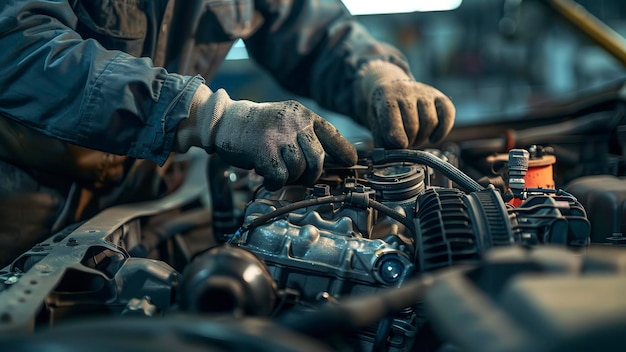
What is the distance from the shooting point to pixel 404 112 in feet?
6.47

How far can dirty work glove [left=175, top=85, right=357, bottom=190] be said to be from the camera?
5.03 ft

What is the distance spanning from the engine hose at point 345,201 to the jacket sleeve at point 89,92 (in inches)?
12.0

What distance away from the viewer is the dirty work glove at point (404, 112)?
194 centimetres

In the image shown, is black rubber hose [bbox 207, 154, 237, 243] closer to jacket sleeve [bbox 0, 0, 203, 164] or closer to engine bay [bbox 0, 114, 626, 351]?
engine bay [bbox 0, 114, 626, 351]

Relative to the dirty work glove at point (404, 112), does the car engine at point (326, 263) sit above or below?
below

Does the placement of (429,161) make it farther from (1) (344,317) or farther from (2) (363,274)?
(1) (344,317)

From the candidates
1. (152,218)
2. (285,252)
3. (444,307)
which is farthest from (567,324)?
(152,218)

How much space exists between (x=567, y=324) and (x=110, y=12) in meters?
1.69

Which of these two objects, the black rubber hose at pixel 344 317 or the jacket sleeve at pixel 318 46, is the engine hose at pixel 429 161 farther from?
the black rubber hose at pixel 344 317

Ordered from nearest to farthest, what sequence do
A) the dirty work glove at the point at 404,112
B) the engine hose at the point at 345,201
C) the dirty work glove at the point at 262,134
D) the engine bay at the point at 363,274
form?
the engine bay at the point at 363,274
the engine hose at the point at 345,201
the dirty work glove at the point at 262,134
the dirty work glove at the point at 404,112

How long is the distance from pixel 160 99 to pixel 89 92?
0.54ft

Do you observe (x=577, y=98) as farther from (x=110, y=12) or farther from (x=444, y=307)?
(x=444, y=307)

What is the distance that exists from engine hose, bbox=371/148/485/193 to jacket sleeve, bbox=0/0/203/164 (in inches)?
20.9

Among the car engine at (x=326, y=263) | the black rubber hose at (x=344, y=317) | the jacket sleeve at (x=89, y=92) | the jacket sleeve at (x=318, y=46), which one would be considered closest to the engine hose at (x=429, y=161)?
the car engine at (x=326, y=263)
